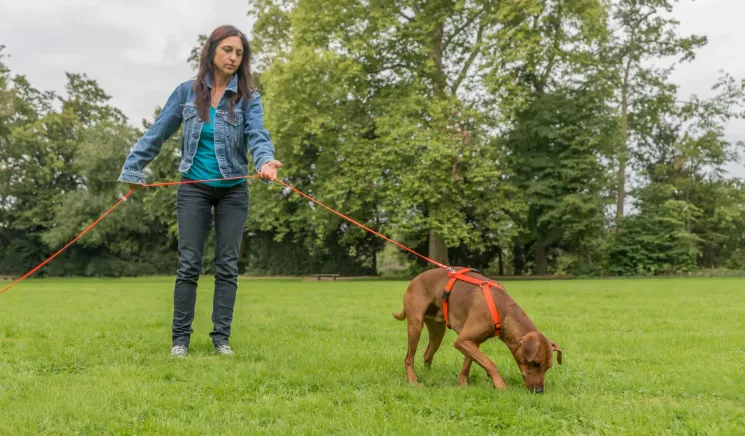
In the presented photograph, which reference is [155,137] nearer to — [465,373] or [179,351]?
[179,351]

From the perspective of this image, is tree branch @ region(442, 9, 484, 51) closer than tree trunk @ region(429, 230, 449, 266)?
Yes

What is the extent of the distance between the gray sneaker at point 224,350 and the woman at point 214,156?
11mm

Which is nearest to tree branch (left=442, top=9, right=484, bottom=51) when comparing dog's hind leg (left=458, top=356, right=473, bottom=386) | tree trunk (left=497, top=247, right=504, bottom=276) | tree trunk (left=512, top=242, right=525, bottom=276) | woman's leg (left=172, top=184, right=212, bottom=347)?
tree trunk (left=497, top=247, right=504, bottom=276)

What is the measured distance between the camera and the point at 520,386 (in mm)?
4051

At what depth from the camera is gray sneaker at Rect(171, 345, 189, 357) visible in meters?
5.05

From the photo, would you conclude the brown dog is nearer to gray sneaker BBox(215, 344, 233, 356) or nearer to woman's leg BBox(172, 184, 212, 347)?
gray sneaker BBox(215, 344, 233, 356)

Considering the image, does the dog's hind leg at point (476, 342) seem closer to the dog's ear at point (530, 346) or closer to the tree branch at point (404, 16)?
the dog's ear at point (530, 346)

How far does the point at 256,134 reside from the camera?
5176 mm

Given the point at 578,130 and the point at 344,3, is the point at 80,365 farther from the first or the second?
the point at 578,130

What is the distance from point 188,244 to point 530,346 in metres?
2.94

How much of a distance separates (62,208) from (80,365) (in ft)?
103

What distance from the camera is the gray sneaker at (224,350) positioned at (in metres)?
5.12

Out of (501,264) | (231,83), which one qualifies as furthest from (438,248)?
(231,83)

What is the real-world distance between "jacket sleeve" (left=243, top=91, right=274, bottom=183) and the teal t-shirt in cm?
31
